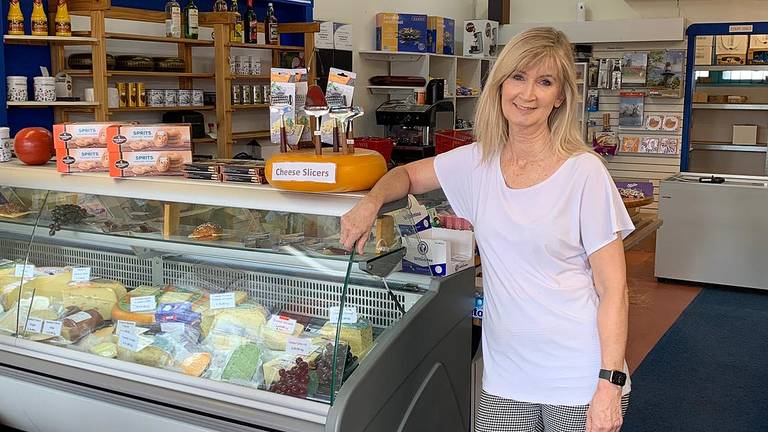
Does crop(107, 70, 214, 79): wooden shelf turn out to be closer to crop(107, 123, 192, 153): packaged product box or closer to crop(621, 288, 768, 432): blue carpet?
crop(107, 123, 192, 153): packaged product box

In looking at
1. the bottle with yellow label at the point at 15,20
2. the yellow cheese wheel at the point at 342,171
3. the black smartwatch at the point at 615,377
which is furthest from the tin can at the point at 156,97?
the black smartwatch at the point at 615,377

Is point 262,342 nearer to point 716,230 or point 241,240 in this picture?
point 241,240

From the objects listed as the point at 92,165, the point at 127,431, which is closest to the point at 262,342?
the point at 127,431

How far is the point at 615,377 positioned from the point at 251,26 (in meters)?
5.21

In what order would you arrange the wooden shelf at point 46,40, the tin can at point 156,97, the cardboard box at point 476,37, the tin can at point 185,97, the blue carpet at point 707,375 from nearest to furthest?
1. the blue carpet at point 707,375
2. the wooden shelf at point 46,40
3. the tin can at point 156,97
4. the tin can at point 185,97
5. the cardboard box at point 476,37

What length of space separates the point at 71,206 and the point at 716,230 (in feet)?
19.3

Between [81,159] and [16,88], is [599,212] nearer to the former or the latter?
[81,159]

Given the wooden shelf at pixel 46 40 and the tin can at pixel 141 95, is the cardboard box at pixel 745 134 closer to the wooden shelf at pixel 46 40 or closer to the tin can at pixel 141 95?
the tin can at pixel 141 95

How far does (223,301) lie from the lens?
245 centimetres

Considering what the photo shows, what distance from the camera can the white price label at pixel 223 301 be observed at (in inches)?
95.6

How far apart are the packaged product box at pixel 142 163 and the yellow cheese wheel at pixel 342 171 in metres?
0.53

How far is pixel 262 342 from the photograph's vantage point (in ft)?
7.48

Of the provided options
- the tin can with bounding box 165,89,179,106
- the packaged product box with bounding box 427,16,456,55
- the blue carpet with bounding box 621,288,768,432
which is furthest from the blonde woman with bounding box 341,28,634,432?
the packaged product box with bounding box 427,16,456,55

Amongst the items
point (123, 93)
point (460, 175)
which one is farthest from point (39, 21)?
point (460, 175)
